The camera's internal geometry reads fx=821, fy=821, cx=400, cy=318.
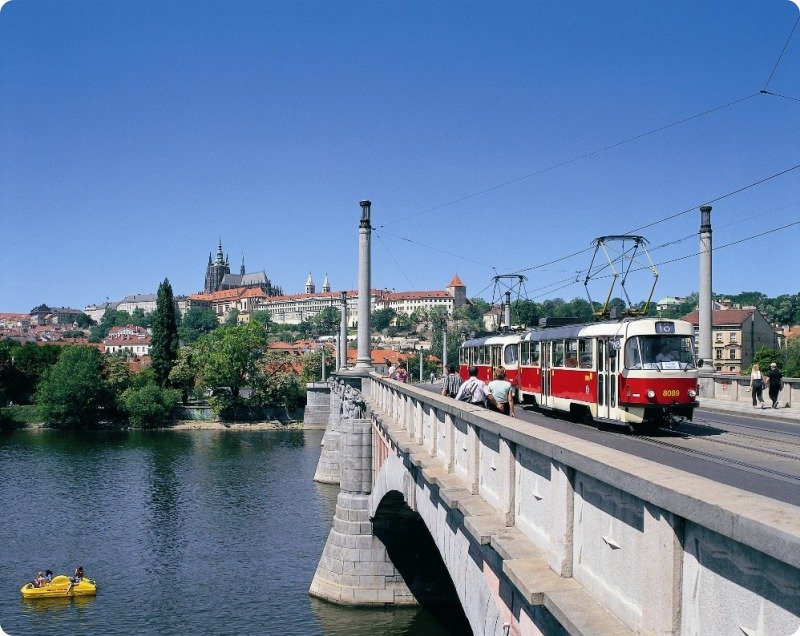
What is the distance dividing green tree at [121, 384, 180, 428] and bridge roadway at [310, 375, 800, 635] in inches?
2878

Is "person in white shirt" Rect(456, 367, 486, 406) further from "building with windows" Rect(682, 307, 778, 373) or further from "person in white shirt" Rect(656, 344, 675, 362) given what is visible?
"building with windows" Rect(682, 307, 778, 373)

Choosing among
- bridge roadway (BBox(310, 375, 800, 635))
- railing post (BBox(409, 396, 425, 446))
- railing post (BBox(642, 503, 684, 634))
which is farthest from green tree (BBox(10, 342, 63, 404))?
railing post (BBox(642, 503, 684, 634))

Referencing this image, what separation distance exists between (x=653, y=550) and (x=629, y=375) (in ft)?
43.7

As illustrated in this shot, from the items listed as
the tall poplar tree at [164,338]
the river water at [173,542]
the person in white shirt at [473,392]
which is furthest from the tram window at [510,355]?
the tall poplar tree at [164,338]

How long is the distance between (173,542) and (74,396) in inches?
2059

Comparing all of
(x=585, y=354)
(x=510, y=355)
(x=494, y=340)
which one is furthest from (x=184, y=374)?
(x=585, y=354)

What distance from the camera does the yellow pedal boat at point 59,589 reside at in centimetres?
2539

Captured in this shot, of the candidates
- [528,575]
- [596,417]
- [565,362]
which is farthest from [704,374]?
[528,575]

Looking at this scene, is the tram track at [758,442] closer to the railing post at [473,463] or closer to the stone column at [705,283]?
the railing post at [473,463]

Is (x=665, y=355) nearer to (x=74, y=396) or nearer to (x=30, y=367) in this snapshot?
(x=74, y=396)

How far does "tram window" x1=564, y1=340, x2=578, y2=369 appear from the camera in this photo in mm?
20203

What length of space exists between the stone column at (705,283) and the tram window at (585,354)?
30.9 ft

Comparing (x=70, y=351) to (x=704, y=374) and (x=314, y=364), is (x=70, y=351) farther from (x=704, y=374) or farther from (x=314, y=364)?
(x=704, y=374)

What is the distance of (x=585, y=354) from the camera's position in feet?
64.1
